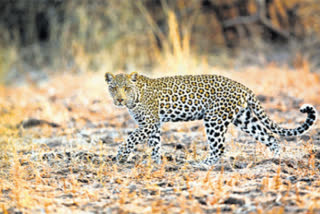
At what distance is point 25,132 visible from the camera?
8.09 m

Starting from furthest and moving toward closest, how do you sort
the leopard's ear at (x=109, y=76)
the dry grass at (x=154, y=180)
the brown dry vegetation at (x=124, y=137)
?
the leopard's ear at (x=109, y=76) < the brown dry vegetation at (x=124, y=137) < the dry grass at (x=154, y=180)

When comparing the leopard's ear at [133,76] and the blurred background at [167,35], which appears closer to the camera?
the leopard's ear at [133,76]

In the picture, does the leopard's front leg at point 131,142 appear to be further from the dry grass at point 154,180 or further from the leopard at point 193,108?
the dry grass at point 154,180

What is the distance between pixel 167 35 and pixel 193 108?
1038 cm

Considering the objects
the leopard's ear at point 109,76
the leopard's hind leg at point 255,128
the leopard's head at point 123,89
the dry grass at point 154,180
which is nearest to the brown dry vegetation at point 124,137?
the dry grass at point 154,180

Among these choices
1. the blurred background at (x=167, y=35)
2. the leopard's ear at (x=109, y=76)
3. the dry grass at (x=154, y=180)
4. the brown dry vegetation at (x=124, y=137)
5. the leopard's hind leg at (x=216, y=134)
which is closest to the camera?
the dry grass at (x=154, y=180)

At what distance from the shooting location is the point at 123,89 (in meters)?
5.73

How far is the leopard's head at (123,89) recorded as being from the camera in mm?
5664

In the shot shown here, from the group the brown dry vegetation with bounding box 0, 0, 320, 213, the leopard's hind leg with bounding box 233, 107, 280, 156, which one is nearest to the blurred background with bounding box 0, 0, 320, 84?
the brown dry vegetation with bounding box 0, 0, 320, 213

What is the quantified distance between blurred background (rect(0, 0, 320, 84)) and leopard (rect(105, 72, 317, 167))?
8.14m

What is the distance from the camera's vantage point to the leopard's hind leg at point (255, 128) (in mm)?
5867

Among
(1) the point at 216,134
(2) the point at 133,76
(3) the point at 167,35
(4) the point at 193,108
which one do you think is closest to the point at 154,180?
(1) the point at 216,134

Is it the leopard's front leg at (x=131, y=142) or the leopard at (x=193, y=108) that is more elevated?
the leopard at (x=193, y=108)

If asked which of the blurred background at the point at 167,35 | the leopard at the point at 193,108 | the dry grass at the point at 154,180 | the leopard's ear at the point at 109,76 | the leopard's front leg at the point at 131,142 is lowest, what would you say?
the dry grass at the point at 154,180
